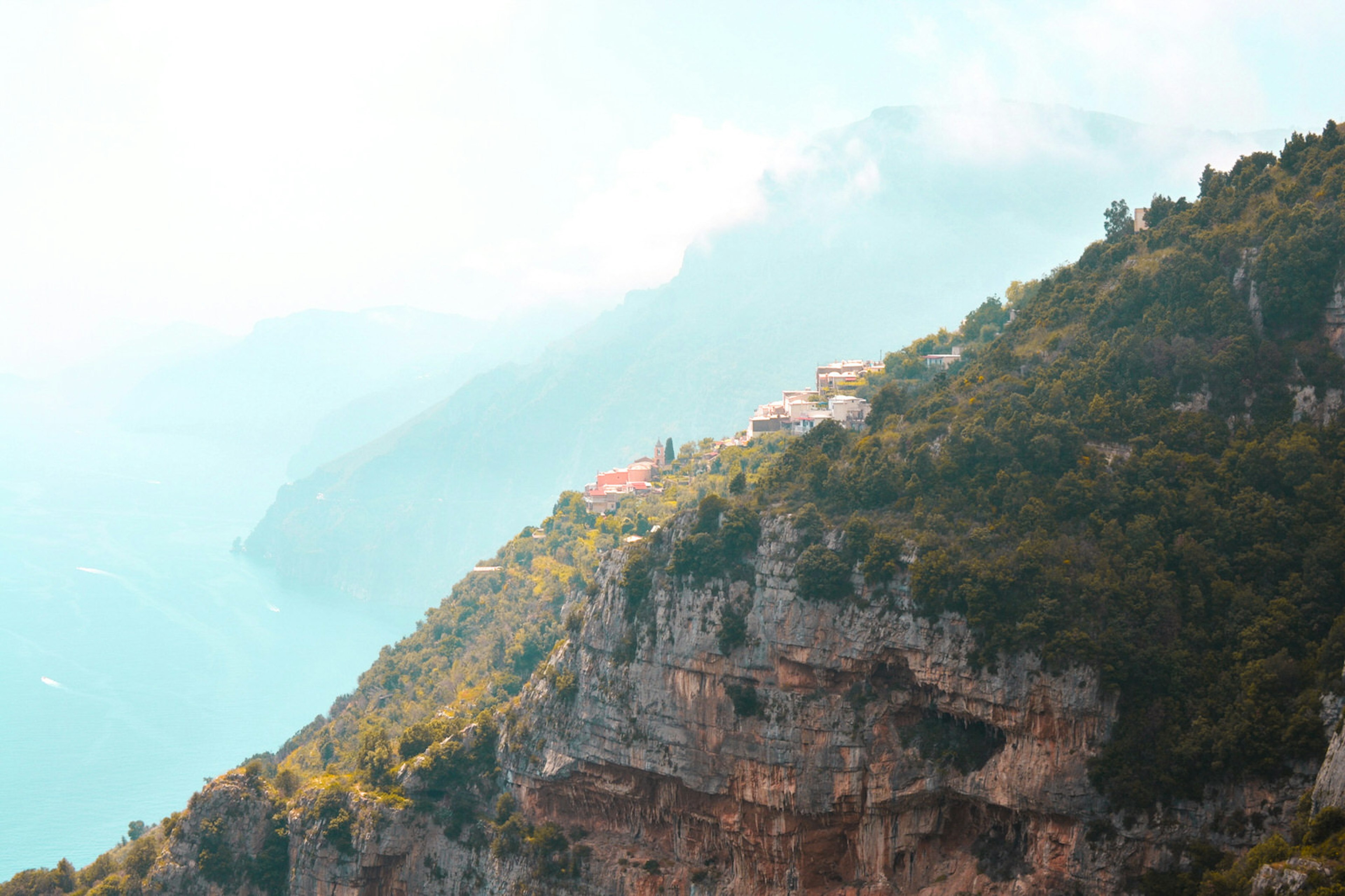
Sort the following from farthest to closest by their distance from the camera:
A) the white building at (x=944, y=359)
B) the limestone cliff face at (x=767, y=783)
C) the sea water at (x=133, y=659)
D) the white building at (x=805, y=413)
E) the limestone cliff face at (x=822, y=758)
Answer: the sea water at (x=133, y=659) < the white building at (x=944, y=359) < the white building at (x=805, y=413) < the limestone cliff face at (x=767, y=783) < the limestone cliff face at (x=822, y=758)

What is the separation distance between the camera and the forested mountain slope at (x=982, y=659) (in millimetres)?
31891

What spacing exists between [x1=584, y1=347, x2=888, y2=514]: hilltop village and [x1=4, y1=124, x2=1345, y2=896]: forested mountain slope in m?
15.0

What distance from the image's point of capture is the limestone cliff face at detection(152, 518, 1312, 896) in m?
32.9

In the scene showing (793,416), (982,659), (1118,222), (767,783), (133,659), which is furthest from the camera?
(133,659)

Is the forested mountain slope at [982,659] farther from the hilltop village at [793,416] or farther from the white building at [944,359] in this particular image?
the white building at [944,359]

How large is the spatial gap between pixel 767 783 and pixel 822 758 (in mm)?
2399

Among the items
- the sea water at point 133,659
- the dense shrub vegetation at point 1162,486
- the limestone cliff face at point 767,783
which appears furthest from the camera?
the sea water at point 133,659

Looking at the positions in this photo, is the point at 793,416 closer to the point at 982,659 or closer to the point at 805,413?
the point at 805,413

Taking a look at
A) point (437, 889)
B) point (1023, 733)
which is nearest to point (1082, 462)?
point (1023, 733)

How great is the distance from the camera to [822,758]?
37.9 meters

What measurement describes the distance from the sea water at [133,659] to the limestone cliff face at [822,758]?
45375 millimetres

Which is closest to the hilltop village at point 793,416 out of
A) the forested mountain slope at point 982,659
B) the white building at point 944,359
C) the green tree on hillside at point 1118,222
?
the white building at point 944,359

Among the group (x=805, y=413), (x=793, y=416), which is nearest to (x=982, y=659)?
(x=805, y=413)

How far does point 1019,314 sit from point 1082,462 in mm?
15206
